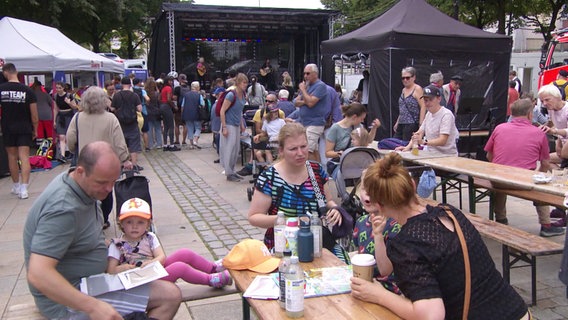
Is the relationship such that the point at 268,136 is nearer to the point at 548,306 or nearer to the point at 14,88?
the point at 14,88

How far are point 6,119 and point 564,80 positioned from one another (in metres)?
10.7

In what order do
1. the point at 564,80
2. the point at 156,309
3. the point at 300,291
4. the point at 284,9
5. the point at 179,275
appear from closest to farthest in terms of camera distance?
the point at 300,291 < the point at 156,309 < the point at 179,275 < the point at 564,80 < the point at 284,9

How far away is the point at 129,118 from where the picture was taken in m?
8.72

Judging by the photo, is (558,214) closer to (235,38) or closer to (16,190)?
(16,190)

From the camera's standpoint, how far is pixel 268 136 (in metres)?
8.37

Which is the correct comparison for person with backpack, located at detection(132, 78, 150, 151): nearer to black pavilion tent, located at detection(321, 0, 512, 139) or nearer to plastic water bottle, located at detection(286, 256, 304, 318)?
black pavilion tent, located at detection(321, 0, 512, 139)

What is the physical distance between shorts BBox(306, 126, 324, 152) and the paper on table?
5.16 meters

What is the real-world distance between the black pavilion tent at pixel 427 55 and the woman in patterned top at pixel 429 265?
27.7 feet

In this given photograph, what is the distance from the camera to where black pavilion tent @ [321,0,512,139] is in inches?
406

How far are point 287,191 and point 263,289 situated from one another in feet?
3.45

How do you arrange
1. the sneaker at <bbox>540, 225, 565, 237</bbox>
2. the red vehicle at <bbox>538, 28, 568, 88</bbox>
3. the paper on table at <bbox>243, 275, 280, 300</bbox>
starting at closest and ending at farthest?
the paper on table at <bbox>243, 275, 280, 300</bbox>
the sneaker at <bbox>540, 225, 565, 237</bbox>
the red vehicle at <bbox>538, 28, 568, 88</bbox>

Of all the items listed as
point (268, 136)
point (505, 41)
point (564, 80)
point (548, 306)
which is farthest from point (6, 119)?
A: point (564, 80)

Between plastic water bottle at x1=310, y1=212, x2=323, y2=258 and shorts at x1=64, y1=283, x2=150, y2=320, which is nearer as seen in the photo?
shorts at x1=64, y1=283, x2=150, y2=320

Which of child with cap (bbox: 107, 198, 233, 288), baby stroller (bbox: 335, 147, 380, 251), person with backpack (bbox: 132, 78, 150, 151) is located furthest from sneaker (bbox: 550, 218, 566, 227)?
person with backpack (bbox: 132, 78, 150, 151)
